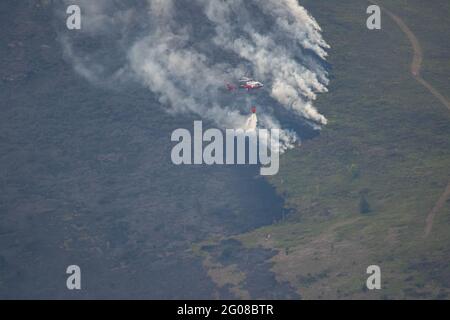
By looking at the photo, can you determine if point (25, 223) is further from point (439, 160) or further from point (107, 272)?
point (439, 160)

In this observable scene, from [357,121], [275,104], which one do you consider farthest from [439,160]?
[275,104]

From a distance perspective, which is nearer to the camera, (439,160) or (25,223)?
(25,223)

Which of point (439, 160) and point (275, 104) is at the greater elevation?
point (275, 104)

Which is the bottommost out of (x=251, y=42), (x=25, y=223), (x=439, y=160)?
(x=25, y=223)
